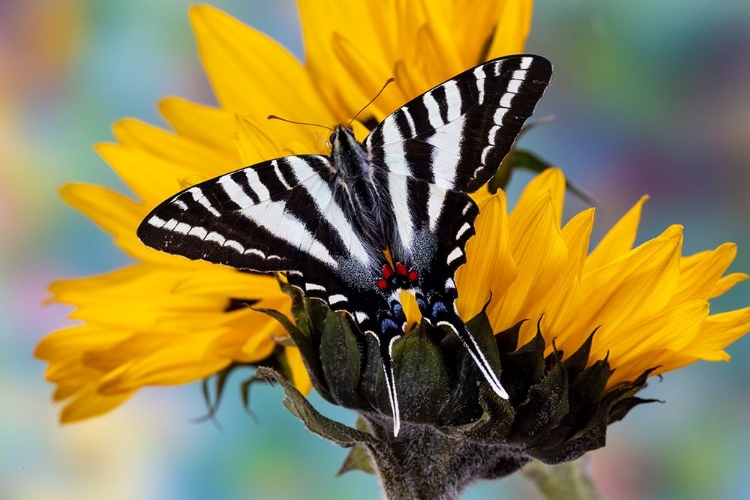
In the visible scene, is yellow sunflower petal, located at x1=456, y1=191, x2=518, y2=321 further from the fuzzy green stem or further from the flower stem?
the flower stem

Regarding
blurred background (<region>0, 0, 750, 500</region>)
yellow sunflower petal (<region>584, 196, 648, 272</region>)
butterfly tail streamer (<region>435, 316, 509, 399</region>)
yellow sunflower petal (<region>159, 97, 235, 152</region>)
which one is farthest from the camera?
blurred background (<region>0, 0, 750, 500</region>)

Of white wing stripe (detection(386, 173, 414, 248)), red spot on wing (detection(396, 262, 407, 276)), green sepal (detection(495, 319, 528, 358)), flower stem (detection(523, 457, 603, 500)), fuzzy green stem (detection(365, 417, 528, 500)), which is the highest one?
white wing stripe (detection(386, 173, 414, 248))

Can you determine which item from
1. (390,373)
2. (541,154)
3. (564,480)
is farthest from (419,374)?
(541,154)

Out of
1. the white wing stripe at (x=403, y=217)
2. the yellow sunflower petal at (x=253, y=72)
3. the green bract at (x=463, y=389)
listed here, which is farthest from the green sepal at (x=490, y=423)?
the yellow sunflower petal at (x=253, y=72)

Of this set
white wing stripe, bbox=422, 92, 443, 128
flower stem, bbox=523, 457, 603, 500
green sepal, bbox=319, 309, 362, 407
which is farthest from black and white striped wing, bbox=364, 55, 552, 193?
flower stem, bbox=523, 457, 603, 500

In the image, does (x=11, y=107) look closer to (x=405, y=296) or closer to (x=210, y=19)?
(x=210, y=19)

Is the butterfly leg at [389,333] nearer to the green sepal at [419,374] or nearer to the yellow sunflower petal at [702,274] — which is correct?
the green sepal at [419,374]
